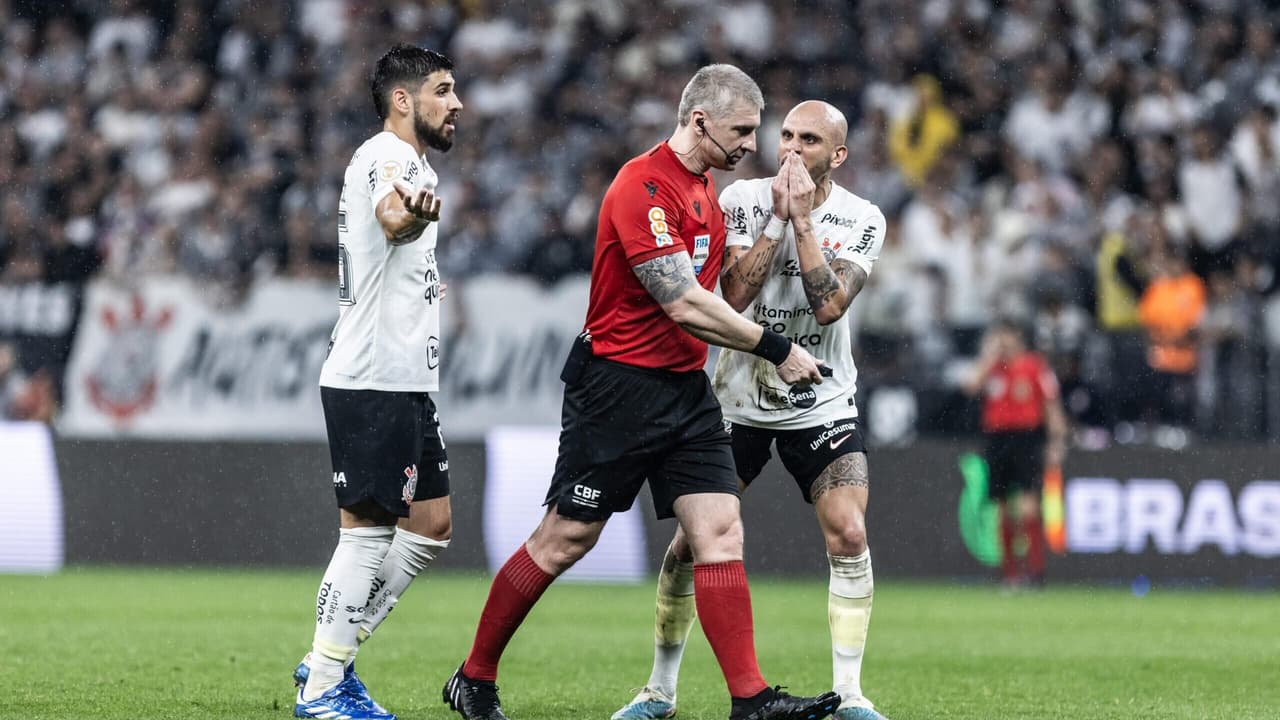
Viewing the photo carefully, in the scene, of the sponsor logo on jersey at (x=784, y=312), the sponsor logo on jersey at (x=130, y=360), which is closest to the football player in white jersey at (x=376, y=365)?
the sponsor logo on jersey at (x=784, y=312)

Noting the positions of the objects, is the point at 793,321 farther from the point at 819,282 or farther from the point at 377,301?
the point at 377,301

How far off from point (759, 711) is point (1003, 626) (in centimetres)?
682

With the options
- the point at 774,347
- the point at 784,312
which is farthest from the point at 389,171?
the point at 784,312

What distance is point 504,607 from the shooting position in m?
7.44

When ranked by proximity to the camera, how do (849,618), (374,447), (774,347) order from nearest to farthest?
(774,347) → (374,447) → (849,618)

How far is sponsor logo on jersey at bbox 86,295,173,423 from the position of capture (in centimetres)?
1764

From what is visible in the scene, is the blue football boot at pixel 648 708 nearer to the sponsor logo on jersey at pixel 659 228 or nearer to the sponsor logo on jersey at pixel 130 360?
the sponsor logo on jersey at pixel 659 228

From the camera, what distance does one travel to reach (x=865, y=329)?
16797 millimetres

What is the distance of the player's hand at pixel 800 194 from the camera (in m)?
7.41

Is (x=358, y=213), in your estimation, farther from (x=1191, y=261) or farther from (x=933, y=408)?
(x=1191, y=261)

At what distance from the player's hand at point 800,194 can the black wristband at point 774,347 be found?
712 millimetres

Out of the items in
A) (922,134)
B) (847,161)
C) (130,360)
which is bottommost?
(130,360)

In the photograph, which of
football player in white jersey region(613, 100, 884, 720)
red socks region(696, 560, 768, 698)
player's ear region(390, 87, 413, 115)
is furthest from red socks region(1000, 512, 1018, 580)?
player's ear region(390, 87, 413, 115)

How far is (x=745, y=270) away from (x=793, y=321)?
0.50m
